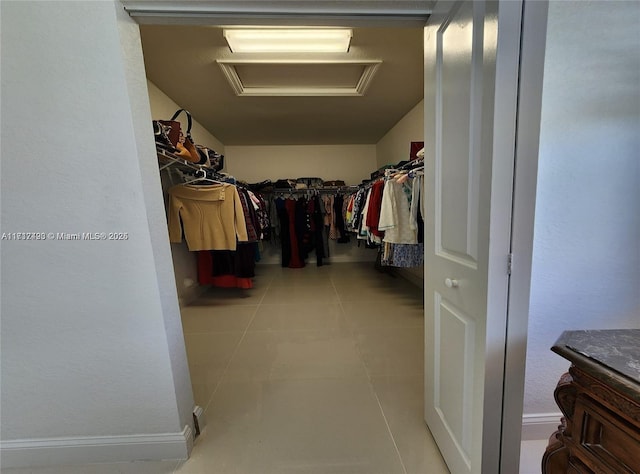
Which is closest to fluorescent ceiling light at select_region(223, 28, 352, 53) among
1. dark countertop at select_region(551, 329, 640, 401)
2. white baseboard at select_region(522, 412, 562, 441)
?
dark countertop at select_region(551, 329, 640, 401)

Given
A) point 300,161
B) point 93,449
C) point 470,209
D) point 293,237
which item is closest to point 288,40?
point 470,209

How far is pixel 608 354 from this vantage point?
0.51 meters

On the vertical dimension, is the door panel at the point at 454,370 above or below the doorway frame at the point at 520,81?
below

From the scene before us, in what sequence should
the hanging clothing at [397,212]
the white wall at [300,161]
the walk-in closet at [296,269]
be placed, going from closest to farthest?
the walk-in closet at [296,269]
the hanging clothing at [397,212]
the white wall at [300,161]

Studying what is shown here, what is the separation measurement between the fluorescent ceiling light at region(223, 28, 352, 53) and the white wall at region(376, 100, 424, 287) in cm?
151

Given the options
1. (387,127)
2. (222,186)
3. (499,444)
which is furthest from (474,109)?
(387,127)

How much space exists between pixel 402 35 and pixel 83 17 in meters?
1.87

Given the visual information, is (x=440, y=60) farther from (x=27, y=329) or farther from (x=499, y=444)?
(x=27, y=329)

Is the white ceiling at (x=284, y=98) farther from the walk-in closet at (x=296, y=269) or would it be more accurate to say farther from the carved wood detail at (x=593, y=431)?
the carved wood detail at (x=593, y=431)

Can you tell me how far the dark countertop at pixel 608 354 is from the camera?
45 centimetres

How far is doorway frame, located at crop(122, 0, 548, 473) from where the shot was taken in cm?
61

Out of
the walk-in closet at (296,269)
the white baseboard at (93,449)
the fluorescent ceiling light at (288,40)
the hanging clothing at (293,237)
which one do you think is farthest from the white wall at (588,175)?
the hanging clothing at (293,237)

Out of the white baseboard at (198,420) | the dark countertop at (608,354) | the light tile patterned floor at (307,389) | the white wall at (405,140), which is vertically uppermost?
the white wall at (405,140)

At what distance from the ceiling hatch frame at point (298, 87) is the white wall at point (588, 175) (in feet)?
5.16
